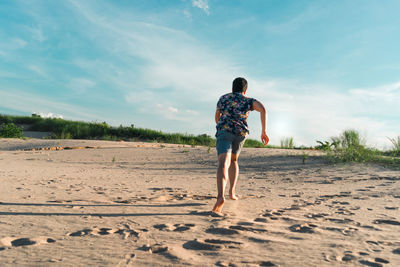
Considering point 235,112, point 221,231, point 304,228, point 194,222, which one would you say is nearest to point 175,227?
point 194,222

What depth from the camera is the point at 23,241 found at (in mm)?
2221

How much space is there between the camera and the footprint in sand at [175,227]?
8.33 feet

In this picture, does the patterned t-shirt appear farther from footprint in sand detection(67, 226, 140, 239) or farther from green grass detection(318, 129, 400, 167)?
green grass detection(318, 129, 400, 167)

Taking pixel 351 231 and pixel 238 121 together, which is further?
pixel 238 121

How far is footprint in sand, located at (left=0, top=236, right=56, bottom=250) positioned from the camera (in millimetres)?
2162

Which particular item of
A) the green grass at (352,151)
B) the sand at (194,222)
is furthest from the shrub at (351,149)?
the sand at (194,222)

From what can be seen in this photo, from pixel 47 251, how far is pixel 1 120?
2439 cm

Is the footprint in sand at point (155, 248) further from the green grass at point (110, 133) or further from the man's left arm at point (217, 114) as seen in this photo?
the green grass at point (110, 133)

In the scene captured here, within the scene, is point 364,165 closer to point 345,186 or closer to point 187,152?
point 345,186

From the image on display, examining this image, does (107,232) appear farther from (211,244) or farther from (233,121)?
(233,121)

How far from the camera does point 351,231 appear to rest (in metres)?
2.55

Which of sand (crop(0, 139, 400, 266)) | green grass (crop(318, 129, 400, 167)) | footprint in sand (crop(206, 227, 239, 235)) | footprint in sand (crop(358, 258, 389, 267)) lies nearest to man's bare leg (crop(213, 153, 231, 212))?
sand (crop(0, 139, 400, 266))

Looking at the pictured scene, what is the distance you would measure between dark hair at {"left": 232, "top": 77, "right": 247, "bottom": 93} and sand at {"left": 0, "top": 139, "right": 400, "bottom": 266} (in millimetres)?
1420

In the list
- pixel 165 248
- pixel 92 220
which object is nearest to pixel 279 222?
pixel 165 248
